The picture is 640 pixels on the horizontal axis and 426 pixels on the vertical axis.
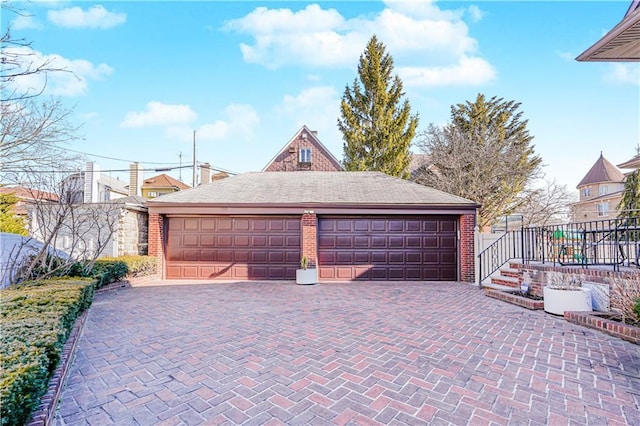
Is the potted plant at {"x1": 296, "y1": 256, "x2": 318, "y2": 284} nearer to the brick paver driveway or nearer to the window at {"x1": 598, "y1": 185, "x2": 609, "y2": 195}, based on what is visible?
the brick paver driveway

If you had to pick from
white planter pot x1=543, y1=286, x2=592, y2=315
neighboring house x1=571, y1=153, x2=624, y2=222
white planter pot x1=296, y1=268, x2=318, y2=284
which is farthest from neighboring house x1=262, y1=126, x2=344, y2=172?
neighboring house x1=571, y1=153, x2=624, y2=222

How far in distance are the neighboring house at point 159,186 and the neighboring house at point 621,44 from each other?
3250cm

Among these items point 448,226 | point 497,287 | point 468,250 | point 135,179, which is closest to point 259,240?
point 448,226

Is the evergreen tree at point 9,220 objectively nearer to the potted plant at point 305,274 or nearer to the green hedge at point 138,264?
the green hedge at point 138,264

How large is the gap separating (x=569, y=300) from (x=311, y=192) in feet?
24.5

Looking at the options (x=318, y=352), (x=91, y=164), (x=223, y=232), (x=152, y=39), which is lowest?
(x=318, y=352)

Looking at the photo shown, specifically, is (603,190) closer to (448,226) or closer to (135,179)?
(448,226)

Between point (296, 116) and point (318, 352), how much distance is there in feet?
58.0

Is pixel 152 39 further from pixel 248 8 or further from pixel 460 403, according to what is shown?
pixel 460 403

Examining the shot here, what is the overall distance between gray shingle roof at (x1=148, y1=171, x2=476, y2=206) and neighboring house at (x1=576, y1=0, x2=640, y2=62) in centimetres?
461

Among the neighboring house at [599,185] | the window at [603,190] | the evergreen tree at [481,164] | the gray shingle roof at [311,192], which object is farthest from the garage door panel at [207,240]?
the window at [603,190]

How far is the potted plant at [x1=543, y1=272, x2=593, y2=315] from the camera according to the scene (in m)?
5.35

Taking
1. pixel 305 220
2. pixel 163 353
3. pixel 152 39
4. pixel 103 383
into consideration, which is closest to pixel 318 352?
pixel 163 353

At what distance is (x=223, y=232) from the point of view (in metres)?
10.0
